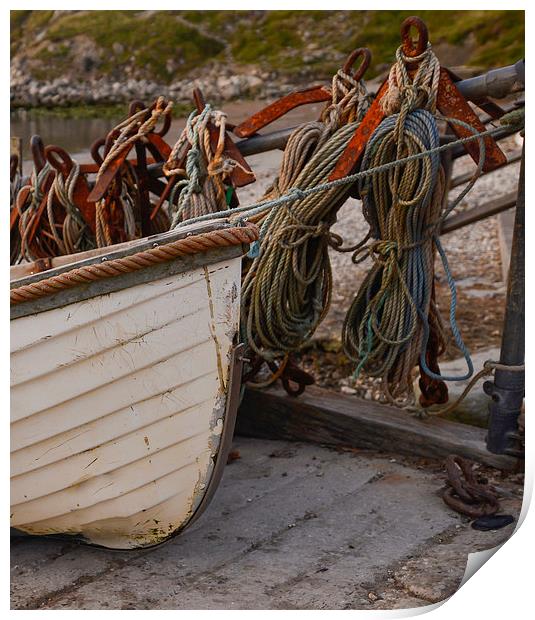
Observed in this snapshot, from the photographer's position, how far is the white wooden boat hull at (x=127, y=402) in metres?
2.42

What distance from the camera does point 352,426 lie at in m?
3.54

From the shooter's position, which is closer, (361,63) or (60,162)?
(361,63)

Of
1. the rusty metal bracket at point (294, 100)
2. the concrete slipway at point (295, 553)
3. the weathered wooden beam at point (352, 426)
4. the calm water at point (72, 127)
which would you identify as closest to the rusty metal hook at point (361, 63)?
the rusty metal bracket at point (294, 100)

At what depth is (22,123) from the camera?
59.0ft

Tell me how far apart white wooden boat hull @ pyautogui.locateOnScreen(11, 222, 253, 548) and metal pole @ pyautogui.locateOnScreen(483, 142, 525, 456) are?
1106mm

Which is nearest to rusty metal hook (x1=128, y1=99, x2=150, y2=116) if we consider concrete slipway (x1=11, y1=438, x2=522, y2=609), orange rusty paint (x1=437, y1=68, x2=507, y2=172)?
orange rusty paint (x1=437, y1=68, x2=507, y2=172)

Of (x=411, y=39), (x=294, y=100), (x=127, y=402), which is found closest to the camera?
(x=127, y=402)

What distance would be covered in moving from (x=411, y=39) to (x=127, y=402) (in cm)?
150

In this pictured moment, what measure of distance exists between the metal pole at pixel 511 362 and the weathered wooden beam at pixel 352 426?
78 mm

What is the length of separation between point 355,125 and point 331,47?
16642 millimetres

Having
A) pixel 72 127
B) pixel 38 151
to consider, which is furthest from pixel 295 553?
pixel 72 127

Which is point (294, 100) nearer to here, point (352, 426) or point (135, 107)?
point (135, 107)

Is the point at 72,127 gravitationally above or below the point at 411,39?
below

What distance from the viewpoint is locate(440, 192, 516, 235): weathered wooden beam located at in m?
4.47
